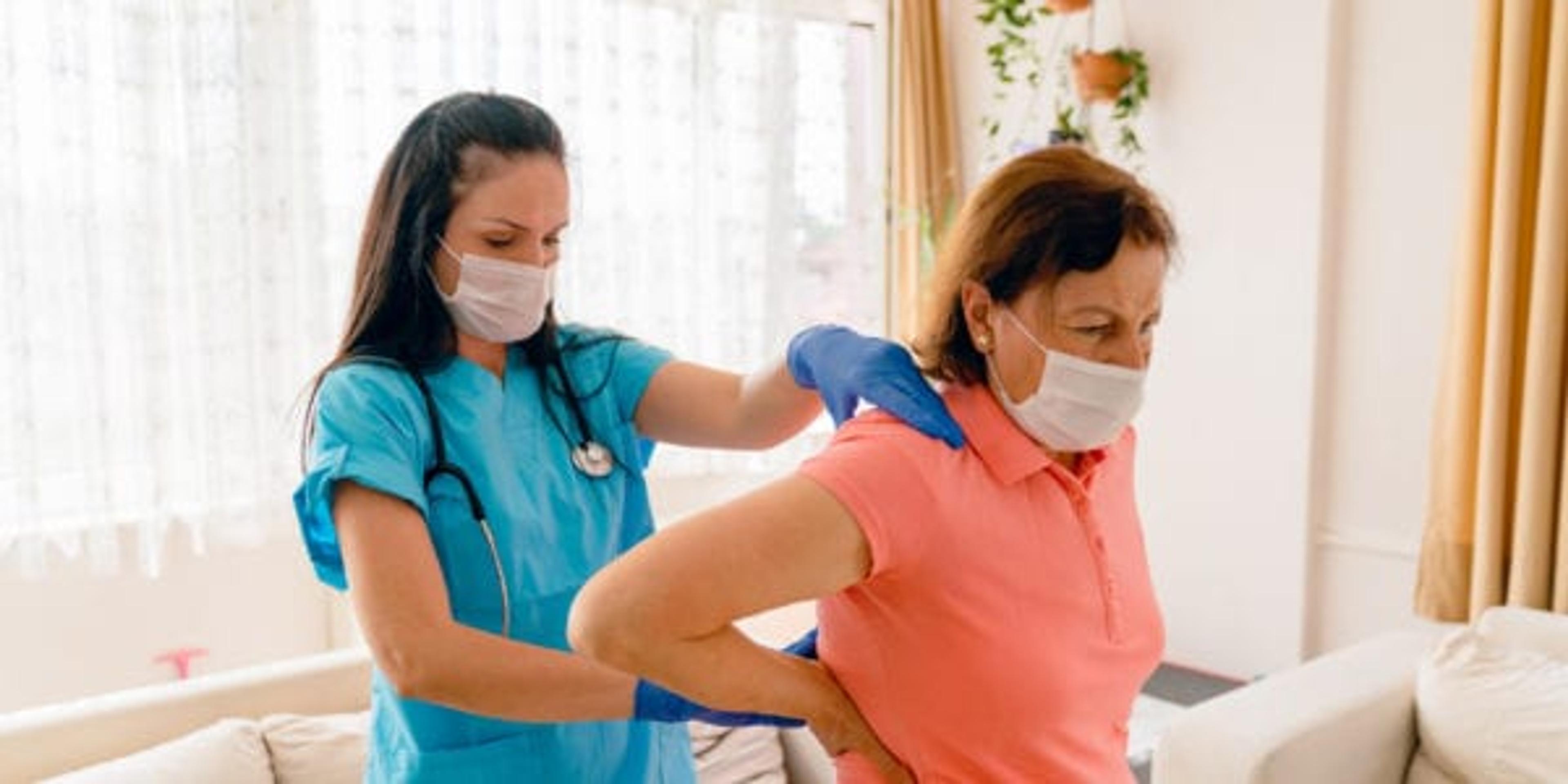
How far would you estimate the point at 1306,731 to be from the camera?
191 centimetres

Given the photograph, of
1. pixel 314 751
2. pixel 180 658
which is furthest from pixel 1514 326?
pixel 180 658

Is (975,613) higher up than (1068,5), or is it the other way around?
(1068,5)

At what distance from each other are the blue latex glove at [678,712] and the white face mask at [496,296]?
1.34 feet

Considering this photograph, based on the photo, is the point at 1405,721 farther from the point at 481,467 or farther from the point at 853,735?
the point at 481,467

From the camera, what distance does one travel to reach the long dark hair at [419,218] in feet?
3.64

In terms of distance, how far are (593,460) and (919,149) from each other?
101 inches

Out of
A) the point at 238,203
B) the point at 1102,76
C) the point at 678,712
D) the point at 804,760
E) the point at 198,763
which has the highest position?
the point at 1102,76

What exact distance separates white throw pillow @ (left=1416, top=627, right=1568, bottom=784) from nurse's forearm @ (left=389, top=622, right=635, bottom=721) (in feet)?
5.28

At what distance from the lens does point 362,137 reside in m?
2.57

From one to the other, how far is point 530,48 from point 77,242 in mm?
1073

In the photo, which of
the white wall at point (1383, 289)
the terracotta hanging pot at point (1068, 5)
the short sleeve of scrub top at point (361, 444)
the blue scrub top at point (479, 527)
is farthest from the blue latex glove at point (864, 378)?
the terracotta hanging pot at point (1068, 5)

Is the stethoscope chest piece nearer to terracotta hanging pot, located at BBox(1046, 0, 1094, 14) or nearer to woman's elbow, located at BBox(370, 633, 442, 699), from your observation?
woman's elbow, located at BBox(370, 633, 442, 699)

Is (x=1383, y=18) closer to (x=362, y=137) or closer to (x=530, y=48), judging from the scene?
(x=530, y=48)

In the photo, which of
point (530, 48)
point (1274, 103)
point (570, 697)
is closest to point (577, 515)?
point (570, 697)
